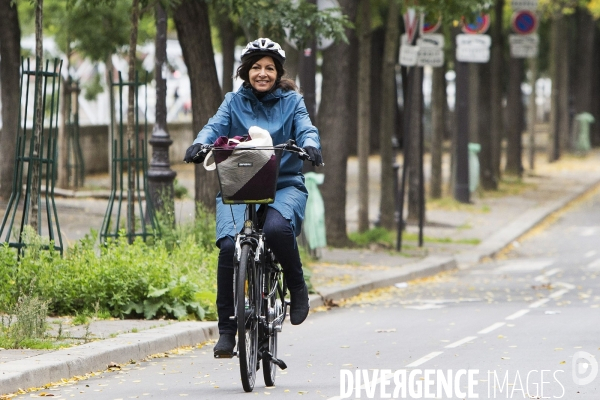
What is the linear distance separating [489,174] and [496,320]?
1748cm

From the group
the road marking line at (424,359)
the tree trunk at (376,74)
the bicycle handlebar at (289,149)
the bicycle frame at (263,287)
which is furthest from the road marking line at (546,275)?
the tree trunk at (376,74)

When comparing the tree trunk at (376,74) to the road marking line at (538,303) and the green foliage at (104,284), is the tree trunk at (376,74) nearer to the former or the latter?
the road marking line at (538,303)

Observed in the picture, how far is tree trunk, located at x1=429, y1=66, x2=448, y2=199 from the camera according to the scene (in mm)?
24047

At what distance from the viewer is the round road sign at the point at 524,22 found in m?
28.8

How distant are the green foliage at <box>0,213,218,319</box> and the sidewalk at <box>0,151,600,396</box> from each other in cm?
30

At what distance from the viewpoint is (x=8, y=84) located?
17.6 metres

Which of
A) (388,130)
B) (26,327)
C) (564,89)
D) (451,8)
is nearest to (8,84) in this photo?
(388,130)

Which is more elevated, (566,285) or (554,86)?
(554,86)

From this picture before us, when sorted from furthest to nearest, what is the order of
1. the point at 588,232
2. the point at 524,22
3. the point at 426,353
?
the point at 524,22
the point at 588,232
the point at 426,353

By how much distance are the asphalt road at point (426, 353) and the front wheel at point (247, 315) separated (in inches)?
6.8

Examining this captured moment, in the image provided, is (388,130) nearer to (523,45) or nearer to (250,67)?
(523,45)

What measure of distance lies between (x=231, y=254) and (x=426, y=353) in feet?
7.51

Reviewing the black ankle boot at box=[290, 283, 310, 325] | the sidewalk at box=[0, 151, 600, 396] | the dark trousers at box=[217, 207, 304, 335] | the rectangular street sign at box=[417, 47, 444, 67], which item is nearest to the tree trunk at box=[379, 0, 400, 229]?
the sidewalk at box=[0, 151, 600, 396]

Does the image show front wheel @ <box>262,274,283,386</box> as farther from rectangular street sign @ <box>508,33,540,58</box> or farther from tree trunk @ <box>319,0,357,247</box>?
rectangular street sign @ <box>508,33,540,58</box>
